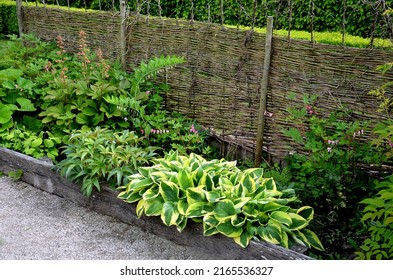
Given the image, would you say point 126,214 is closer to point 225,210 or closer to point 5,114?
point 225,210

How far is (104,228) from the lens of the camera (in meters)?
4.62

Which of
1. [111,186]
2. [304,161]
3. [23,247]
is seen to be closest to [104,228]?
[111,186]

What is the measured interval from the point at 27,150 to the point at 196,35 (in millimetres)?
2179

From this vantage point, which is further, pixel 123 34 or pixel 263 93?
pixel 123 34

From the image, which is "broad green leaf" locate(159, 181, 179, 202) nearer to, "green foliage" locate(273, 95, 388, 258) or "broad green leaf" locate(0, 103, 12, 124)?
"green foliage" locate(273, 95, 388, 258)

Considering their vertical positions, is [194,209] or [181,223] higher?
[194,209]

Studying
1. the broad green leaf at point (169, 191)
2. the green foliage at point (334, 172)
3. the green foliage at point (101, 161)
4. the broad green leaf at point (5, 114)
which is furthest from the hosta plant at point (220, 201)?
the broad green leaf at point (5, 114)

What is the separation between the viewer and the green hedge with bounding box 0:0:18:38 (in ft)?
39.0

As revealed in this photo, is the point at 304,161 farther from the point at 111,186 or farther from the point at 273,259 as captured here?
the point at 111,186

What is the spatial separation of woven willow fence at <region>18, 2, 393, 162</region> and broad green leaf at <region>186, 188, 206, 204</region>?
1.48 meters

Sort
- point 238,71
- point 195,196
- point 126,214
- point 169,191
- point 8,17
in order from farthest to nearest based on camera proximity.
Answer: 1. point 8,17
2. point 238,71
3. point 126,214
4. point 169,191
5. point 195,196

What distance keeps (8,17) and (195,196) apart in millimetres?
9651

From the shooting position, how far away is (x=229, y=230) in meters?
3.85

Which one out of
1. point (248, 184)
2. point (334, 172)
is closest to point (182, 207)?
point (248, 184)
